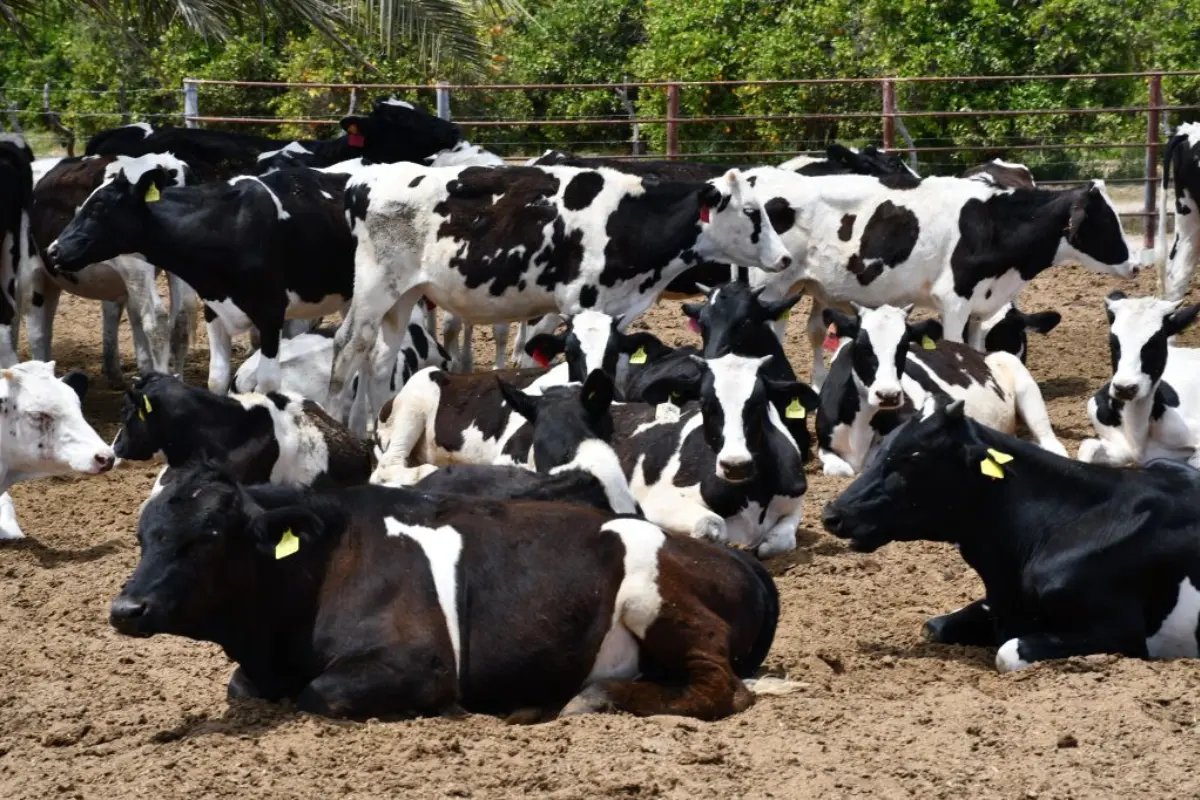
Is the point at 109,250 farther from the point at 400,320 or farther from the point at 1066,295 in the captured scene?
the point at 1066,295

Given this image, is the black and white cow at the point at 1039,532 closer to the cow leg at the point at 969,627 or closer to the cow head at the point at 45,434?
the cow leg at the point at 969,627

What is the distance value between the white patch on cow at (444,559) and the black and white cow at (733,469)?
111 inches

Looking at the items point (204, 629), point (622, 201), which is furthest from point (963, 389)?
point (204, 629)

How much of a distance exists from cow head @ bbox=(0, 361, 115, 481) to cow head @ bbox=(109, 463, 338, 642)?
364cm

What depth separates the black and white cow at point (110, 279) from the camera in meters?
15.0

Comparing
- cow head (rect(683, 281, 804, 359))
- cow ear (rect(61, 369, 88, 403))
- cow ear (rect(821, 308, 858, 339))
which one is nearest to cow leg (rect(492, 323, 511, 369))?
cow head (rect(683, 281, 804, 359))

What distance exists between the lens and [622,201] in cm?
1411

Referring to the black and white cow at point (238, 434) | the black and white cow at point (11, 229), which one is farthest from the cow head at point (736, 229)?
the black and white cow at point (11, 229)

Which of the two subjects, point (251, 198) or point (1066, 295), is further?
point (1066, 295)

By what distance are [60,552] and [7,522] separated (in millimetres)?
478

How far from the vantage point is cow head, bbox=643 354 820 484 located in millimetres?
10047

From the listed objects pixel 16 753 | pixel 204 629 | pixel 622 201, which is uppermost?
pixel 622 201

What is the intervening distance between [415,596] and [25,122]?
35.3 metres

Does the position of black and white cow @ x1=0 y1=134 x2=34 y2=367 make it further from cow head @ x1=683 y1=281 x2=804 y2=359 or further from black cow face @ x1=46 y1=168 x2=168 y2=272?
cow head @ x1=683 y1=281 x2=804 y2=359
